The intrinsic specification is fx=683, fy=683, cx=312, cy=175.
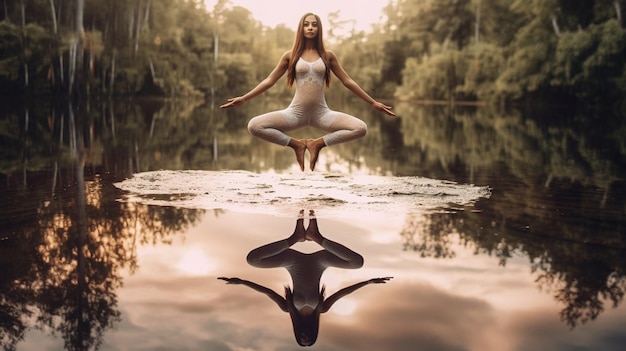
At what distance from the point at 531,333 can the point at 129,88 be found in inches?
1720

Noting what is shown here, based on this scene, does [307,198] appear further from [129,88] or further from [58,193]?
[129,88]

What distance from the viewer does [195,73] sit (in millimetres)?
56625

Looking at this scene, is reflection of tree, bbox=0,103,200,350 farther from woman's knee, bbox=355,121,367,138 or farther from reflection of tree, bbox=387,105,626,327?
woman's knee, bbox=355,121,367,138

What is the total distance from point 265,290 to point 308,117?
12.7ft

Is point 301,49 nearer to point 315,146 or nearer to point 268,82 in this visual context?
point 268,82

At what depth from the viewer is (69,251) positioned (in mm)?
4012

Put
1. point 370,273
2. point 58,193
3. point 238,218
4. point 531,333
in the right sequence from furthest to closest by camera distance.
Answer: point 58,193, point 238,218, point 370,273, point 531,333

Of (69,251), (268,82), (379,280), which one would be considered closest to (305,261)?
(379,280)

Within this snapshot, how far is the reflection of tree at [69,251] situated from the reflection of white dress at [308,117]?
1.59 meters

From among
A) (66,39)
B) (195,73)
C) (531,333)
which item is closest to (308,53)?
(531,333)

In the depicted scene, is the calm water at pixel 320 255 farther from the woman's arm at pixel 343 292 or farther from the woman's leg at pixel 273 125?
the woman's leg at pixel 273 125

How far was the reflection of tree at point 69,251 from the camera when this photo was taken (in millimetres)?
2820

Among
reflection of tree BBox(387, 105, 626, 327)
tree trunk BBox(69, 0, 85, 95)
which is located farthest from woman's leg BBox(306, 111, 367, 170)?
tree trunk BBox(69, 0, 85, 95)

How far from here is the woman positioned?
22.4ft
